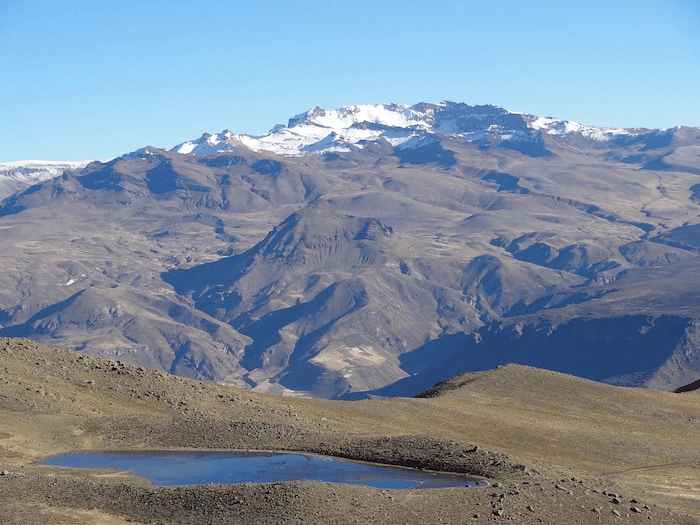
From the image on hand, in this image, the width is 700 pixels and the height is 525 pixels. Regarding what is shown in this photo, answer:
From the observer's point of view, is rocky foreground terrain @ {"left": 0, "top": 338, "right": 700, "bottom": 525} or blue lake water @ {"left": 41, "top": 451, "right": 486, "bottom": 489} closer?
Answer: rocky foreground terrain @ {"left": 0, "top": 338, "right": 700, "bottom": 525}

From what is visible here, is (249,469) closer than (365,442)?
Yes

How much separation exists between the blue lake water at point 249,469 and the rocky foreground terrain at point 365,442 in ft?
4.81

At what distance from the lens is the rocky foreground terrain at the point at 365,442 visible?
50.9 m

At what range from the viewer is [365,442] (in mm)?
68438

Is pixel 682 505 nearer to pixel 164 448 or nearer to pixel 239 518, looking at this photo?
pixel 239 518

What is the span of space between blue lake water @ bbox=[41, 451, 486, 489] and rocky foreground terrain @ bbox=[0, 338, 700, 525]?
4.81ft

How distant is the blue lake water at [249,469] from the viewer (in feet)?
195

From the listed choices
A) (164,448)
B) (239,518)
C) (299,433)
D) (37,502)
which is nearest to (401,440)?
(299,433)

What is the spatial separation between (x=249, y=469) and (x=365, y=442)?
9.00 m

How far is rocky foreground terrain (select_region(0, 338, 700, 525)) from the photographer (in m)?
50.9

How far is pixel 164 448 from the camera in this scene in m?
68.1

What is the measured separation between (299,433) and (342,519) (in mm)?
23132

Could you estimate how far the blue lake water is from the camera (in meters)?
59.5

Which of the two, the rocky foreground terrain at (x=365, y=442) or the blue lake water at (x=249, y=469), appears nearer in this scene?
the rocky foreground terrain at (x=365, y=442)
